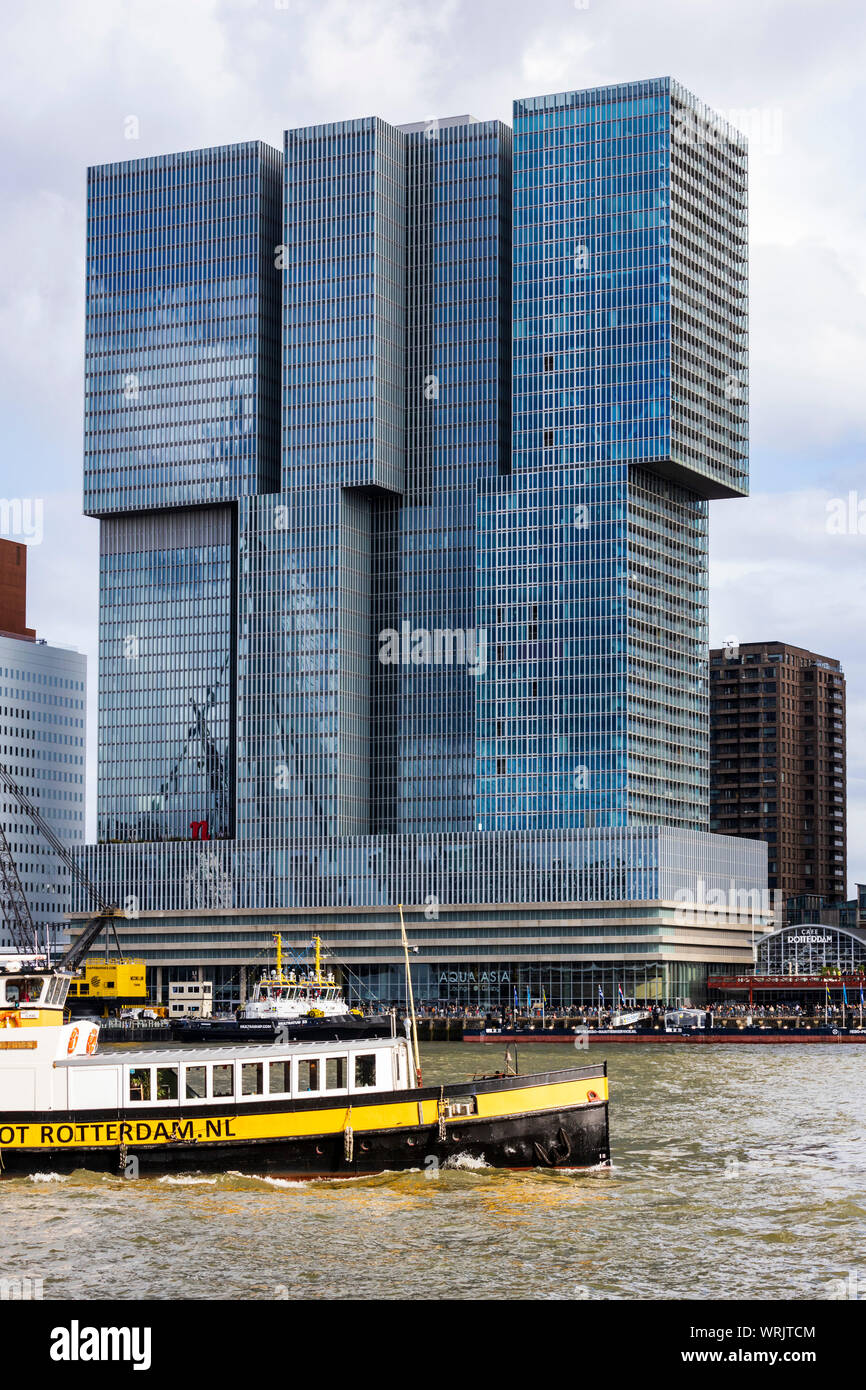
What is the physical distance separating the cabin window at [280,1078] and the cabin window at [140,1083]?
436 cm

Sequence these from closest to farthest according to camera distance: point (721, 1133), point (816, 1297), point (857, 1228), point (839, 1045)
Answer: point (816, 1297) → point (857, 1228) → point (721, 1133) → point (839, 1045)

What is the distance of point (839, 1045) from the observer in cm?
19375

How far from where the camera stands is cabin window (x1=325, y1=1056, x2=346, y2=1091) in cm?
6875

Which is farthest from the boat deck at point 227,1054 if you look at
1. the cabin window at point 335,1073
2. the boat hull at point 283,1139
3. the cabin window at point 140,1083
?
the boat hull at point 283,1139

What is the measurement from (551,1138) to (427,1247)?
54.5 feet

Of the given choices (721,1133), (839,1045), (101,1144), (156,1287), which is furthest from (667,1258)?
(839,1045)

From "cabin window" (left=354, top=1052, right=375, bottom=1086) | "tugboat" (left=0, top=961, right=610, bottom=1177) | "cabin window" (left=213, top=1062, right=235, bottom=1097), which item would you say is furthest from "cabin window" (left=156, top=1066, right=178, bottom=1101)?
"cabin window" (left=354, top=1052, right=375, bottom=1086)

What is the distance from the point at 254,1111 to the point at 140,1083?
4.34m

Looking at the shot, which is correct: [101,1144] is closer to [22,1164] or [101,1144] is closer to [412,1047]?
[22,1164]

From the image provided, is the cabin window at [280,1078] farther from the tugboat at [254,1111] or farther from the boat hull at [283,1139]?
the boat hull at [283,1139]

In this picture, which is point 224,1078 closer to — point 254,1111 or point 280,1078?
point 254,1111

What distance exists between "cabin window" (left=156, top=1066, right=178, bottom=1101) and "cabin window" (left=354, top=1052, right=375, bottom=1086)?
6.49m

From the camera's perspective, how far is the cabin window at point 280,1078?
68.5 meters
